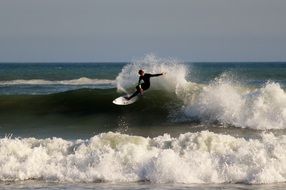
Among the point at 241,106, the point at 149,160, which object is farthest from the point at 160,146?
the point at 241,106

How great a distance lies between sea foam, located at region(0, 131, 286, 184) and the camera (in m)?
12.8

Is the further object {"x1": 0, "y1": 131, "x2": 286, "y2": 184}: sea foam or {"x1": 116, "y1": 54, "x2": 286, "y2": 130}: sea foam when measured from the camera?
{"x1": 116, "y1": 54, "x2": 286, "y2": 130}: sea foam

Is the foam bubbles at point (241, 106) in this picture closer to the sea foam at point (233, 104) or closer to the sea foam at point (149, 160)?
the sea foam at point (233, 104)

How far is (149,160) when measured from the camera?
13211 mm

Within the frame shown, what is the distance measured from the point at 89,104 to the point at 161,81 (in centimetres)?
275

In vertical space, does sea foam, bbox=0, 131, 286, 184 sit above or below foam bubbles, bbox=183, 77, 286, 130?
below

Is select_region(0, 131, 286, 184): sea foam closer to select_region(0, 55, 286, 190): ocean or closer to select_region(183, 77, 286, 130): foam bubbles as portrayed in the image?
select_region(0, 55, 286, 190): ocean

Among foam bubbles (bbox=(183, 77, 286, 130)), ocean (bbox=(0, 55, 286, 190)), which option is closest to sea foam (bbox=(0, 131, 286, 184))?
ocean (bbox=(0, 55, 286, 190))

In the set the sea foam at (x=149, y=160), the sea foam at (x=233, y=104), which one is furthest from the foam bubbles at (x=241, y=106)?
the sea foam at (x=149, y=160)

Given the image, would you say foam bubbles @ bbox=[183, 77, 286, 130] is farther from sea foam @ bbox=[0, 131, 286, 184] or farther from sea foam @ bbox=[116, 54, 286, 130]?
sea foam @ bbox=[0, 131, 286, 184]

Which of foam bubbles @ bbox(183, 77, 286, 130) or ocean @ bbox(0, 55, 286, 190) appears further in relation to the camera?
foam bubbles @ bbox(183, 77, 286, 130)

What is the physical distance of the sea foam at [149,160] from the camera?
12.8 m

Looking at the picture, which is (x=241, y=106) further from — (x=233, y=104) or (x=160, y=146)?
(x=160, y=146)

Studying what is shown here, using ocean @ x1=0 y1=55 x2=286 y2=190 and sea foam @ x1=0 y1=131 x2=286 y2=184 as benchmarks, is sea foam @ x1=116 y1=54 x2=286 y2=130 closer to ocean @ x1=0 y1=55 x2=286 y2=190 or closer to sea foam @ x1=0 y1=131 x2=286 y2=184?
ocean @ x1=0 y1=55 x2=286 y2=190
